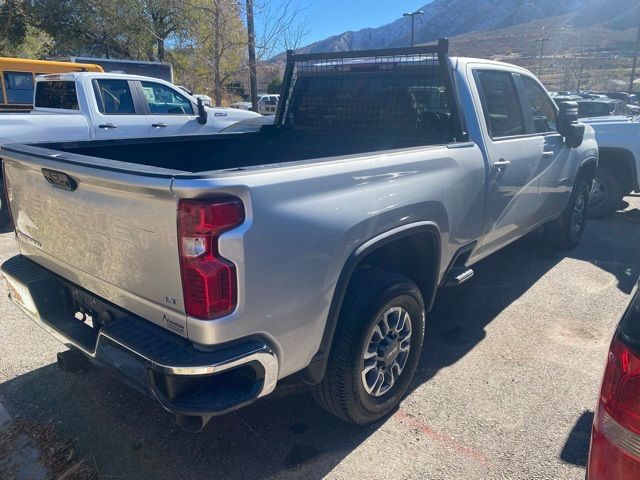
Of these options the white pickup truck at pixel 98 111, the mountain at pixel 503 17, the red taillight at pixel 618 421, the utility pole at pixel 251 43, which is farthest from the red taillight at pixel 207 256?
the mountain at pixel 503 17

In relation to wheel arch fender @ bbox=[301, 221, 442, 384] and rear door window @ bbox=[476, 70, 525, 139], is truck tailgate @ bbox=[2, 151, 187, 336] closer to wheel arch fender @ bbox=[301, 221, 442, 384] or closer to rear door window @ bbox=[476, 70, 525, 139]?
wheel arch fender @ bbox=[301, 221, 442, 384]

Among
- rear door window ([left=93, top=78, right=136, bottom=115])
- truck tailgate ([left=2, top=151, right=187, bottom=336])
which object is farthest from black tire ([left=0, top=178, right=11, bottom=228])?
truck tailgate ([left=2, top=151, right=187, bottom=336])

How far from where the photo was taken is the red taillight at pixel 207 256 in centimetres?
199

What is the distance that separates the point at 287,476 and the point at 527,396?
5.22ft

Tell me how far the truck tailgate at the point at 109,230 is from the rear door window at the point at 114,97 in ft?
18.3

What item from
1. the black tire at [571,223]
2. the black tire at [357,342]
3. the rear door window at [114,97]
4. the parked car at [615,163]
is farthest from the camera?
the rear door window at [114,97]

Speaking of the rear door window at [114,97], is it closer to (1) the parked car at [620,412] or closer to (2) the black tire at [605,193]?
(2) the black tire at [605,193]

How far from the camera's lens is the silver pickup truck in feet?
6.79

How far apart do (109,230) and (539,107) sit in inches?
160

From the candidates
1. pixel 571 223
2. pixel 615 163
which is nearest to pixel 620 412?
pixel 571 223

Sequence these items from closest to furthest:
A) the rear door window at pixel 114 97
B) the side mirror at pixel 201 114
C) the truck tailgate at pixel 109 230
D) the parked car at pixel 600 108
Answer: the truck tailgate at pixel 109 230 → the rear door window at pixel 114 97 → the side mirror at pixel 201 114 → the parked car at pixel 600 108

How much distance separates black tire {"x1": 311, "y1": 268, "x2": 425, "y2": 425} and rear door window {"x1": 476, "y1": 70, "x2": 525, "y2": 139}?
1605mm

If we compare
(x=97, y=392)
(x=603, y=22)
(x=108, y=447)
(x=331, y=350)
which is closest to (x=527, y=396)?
(x=331, y=350)

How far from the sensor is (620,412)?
1631 mm
